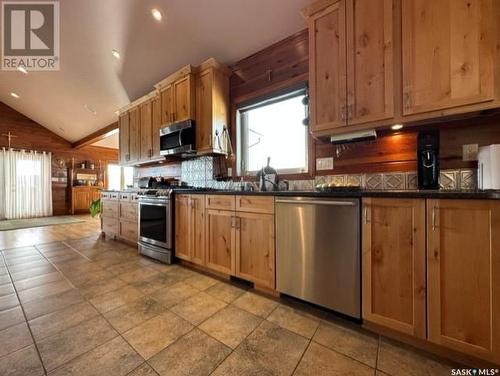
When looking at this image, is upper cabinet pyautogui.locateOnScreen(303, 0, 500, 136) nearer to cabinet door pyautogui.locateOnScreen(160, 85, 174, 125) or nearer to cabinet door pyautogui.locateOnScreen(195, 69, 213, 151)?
cabinet door pyautogui.locateOnScreen(195, 69, 213, 151)

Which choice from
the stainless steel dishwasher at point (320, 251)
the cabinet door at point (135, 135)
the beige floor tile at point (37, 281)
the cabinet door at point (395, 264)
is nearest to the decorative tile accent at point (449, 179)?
the cabinet door at point (395, 264)

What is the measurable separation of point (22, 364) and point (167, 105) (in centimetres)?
303

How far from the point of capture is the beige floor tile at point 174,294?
1.81m

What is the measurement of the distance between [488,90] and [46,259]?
4568 mm

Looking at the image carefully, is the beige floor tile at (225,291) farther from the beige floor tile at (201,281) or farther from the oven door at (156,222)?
the oven door at (156,222)

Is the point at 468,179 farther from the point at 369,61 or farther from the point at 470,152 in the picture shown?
the point at 369,61

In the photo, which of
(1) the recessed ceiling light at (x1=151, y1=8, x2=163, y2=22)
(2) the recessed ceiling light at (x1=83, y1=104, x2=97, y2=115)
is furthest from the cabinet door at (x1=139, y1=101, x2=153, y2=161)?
(2) the recessed ceiling light at (x1=83, y1=104, x2=97, y2=115)

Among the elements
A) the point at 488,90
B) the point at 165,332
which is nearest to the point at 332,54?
the point at 488,90

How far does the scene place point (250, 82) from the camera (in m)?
2.80

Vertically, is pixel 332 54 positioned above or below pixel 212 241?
above

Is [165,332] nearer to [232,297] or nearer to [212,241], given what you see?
[232,297]

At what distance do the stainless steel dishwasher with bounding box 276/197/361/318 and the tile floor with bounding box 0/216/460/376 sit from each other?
0.18m

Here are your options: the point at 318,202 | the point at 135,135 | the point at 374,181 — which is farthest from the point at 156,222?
the point at 374,181

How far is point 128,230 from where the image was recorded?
3.49m
